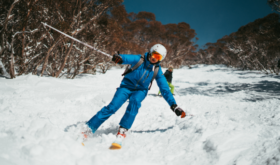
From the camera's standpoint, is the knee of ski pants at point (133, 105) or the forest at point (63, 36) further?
the forest at point (63, 36)

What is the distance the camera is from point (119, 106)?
2.21 m

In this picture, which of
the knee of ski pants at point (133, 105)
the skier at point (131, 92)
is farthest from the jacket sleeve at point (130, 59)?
the knee of ski pants at point (133, 105)

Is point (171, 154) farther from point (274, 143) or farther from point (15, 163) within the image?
point (15, 163)

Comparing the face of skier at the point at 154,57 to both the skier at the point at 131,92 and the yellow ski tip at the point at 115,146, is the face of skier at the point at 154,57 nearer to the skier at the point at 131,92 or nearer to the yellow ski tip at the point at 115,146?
the skier at the point at 131,92

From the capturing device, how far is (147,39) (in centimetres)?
2778

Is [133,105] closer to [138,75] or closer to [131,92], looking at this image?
→ [131,92]

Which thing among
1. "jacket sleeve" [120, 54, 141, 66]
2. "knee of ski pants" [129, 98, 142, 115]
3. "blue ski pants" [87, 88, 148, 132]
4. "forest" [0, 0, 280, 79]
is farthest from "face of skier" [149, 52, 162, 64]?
"forest" [0, 0, 280, 79]

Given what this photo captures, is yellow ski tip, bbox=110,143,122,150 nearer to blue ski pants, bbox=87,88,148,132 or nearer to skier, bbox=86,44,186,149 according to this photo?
skier, bbox=86,44,186,149

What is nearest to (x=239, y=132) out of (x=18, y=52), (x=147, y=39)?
(x=18, y=52)

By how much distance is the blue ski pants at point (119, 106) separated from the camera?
212 cm

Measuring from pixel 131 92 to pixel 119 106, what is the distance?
299mm

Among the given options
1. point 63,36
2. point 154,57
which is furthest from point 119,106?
point 63,36

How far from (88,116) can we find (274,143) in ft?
10.5

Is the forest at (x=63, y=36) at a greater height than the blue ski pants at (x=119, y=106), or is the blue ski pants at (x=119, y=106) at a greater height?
the forest at (x=63, y=36)
